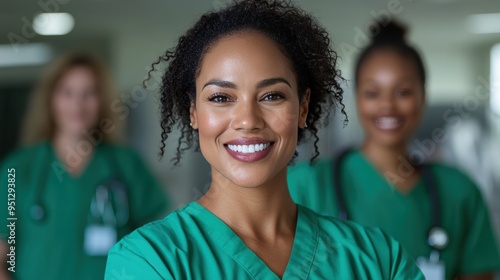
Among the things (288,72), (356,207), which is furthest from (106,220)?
(288,72)

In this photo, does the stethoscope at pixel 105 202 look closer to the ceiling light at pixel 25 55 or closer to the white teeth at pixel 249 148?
the ceiling light at pixel 25 55

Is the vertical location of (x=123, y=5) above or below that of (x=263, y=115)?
above

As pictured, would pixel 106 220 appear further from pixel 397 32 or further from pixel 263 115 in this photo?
pixel 263 115

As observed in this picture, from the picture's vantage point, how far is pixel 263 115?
1.15m

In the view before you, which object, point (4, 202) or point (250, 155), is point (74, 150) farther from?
point (250, 155)

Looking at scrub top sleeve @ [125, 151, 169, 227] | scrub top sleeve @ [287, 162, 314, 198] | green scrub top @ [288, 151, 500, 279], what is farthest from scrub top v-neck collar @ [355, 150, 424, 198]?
scrub top sleeve @ [125, 151, 169, 227]

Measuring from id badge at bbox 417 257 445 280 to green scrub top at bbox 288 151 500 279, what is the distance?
0.03 metres

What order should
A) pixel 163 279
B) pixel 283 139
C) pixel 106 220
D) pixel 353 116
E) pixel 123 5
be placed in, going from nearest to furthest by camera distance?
pixel 163 279
pixel 283 139
pixel 106 220
pixel 123 5
pixel 353 116

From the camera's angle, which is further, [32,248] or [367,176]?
[32,248]

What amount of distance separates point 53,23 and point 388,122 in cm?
245

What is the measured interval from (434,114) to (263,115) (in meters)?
3.64

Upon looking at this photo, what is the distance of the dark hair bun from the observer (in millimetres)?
2355

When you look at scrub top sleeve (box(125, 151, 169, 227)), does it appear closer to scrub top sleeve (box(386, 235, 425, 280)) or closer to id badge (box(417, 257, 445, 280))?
id badge (box(417, 257, 445, 280))

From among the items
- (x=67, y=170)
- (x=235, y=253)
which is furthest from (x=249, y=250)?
(x=67, y=170)
